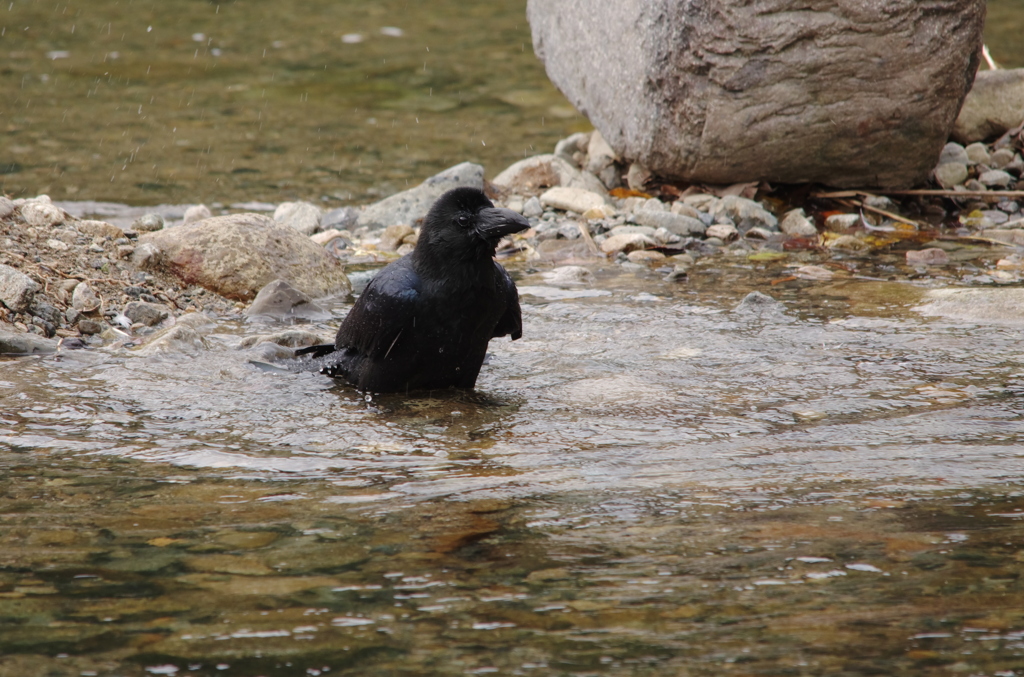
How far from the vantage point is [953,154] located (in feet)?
28.9

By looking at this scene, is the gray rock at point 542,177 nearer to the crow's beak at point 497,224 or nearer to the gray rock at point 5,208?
the gray rock at point 5,208

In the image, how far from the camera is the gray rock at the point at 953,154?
28.6 feet

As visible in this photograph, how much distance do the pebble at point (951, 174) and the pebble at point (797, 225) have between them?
1.31 metres

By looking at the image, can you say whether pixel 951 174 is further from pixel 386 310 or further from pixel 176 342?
pixel 176 342

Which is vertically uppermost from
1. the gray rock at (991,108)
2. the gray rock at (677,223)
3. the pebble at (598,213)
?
the gray rock at (991,108)

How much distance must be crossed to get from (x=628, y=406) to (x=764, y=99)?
12.7ft

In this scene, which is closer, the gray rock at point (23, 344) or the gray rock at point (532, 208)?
the gray rock at point (23, 344)

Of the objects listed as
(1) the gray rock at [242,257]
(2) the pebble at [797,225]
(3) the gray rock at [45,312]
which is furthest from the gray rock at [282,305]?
(2) the pebble at [797,225]

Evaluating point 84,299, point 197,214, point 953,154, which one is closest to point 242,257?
point 84,299

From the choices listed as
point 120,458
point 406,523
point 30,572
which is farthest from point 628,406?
point 30,572

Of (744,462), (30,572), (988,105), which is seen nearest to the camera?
(30,572)

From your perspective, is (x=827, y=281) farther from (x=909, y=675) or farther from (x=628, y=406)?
(x=909, y=675)

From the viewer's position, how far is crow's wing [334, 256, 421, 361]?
15.4 feet

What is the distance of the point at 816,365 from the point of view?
16.7ft
